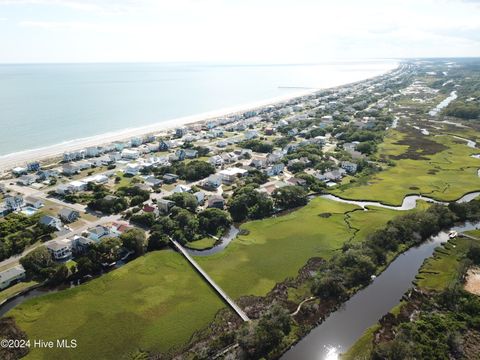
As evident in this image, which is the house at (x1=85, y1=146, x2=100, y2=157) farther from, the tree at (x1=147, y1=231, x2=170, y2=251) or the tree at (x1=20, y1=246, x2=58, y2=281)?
the tree at (x1=20, y1=246, x2=58, y2=281)

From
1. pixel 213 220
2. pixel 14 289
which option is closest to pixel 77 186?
pixel 213 220

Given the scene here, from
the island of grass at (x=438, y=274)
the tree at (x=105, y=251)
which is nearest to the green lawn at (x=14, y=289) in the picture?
the tree at (x=105, y=251)

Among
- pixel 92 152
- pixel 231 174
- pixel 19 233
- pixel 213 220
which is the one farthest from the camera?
pixel 92 152

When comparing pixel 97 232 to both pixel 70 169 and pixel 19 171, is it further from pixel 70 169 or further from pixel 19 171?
pixel 19 171

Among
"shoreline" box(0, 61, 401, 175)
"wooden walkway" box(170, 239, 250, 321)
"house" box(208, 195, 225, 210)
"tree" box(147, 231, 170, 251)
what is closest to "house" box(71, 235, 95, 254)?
"tree" box(147, 231, 170, 251)

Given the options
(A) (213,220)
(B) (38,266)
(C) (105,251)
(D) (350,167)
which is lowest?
(D) (350,167)

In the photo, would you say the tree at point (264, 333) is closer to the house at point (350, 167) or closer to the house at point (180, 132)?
the house at point (350, 167)

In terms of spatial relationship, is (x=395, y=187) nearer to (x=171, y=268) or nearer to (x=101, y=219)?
(x=171, y=268)
